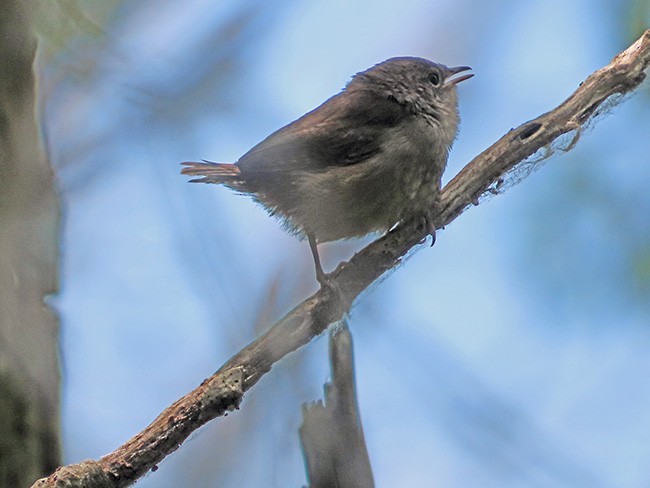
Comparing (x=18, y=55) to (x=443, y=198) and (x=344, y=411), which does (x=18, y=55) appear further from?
(x=443, y=198)

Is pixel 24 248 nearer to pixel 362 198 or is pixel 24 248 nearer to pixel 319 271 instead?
pixel 319 271

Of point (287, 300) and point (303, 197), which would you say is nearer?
point (287, 300)

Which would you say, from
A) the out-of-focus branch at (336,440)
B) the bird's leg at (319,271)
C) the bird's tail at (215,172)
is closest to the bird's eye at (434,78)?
the bird's tail at (215,172)

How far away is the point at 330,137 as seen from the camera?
3059mm

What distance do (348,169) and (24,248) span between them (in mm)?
1452

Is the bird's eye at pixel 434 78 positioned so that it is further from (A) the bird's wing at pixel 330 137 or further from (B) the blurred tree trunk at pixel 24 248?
(B) the blurred tree trunk at pixel 24 248

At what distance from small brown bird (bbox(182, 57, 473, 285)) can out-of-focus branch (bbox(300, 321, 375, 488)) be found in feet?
3.38

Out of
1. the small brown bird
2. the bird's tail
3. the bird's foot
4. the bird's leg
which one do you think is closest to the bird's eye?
the small brown bird

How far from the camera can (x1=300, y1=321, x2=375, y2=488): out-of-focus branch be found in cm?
171

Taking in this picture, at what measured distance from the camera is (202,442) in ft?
6.43

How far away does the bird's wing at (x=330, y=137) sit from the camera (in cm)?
282

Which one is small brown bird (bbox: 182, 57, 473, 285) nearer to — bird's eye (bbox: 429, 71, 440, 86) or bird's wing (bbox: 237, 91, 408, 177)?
bird's wing (bbox: 237, 91, 408, 177)

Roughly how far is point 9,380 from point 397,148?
1.79 m

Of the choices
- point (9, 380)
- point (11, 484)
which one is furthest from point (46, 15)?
point (11, 484)
